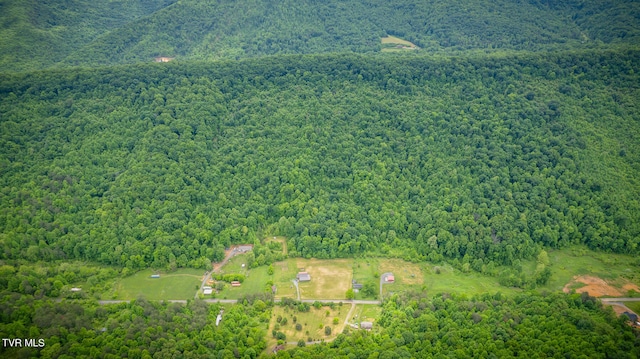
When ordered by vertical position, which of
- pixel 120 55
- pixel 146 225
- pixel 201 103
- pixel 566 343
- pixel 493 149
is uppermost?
pixel 120 55

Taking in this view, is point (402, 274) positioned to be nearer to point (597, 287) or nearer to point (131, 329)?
point (597, 287)

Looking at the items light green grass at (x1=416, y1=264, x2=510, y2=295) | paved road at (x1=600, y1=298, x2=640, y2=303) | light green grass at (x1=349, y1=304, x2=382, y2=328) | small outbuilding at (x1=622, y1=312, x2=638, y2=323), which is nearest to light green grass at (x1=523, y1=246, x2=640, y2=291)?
paved road at (x1=600, y1=298, x2=640, y2=303)

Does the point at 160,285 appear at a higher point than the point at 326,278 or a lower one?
higher

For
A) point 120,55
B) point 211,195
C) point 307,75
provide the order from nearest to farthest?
point 211,195, point 307,75, point 120,55

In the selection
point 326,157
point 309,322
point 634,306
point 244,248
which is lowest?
point 309,322

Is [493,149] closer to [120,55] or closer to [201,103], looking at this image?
[201,103]

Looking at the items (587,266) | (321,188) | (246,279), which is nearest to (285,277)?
(246,279)

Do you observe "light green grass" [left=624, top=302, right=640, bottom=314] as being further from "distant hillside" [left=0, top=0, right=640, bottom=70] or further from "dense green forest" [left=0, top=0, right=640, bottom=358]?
"distant hillside" [left=0, top=0, right=640, bottom=70]

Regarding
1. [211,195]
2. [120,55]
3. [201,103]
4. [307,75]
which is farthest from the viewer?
[120,55]

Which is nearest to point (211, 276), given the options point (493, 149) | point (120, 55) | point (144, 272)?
point (144, 272)
